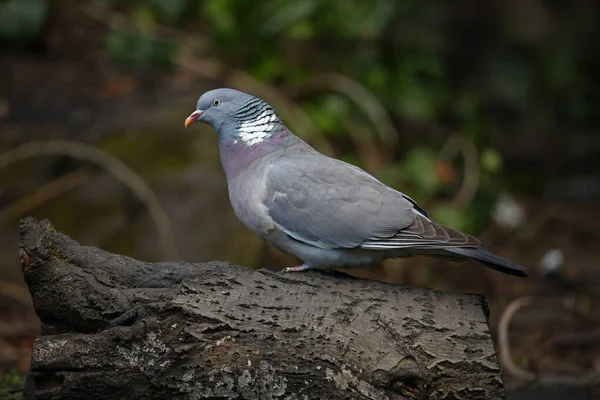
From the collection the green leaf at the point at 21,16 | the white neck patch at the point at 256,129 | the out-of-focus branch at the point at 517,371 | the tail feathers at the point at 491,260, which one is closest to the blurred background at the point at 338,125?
the green leaf at the point at 21,16

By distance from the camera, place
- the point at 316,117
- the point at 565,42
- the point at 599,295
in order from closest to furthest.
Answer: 1. the point at 599,295
2. the point at 316,117
3. the point at 565,42

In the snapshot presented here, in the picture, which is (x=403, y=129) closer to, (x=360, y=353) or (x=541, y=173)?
(x=541, y=173)

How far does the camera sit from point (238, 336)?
334 cm

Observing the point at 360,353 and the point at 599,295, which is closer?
the point at 360,353

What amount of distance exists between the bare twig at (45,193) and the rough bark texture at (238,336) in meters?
2.99

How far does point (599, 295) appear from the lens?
666 cm

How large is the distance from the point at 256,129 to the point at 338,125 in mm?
3402

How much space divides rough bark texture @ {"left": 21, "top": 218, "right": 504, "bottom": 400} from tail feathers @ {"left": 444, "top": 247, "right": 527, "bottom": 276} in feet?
0.60

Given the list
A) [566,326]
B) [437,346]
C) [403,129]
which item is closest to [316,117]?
[403,129]

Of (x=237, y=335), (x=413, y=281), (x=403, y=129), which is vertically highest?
(x=237, y=335)

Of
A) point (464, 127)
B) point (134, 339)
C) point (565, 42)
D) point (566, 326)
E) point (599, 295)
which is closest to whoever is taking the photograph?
point (134, 339)

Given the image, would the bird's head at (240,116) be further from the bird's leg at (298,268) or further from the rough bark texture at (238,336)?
the rough bark texture at (238,336)

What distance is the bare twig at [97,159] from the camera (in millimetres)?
6438

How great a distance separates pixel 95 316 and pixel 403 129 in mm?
5376
